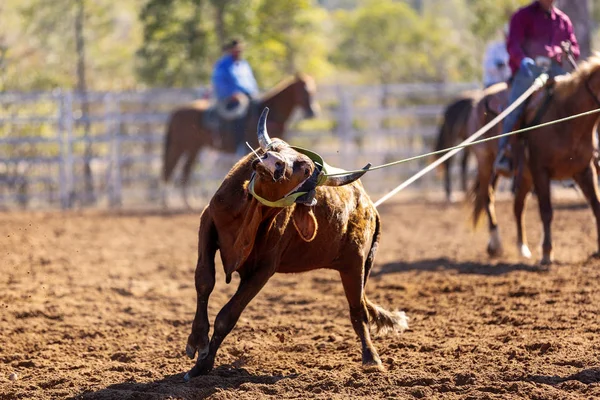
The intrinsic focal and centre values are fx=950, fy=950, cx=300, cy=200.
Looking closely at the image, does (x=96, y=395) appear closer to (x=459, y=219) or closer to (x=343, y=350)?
(x=343, y=350)

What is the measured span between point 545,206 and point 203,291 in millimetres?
5052

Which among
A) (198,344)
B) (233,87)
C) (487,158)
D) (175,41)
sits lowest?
(198,344)

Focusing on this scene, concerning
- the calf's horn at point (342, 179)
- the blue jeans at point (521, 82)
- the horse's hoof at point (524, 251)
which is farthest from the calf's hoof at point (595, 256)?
the calf's horn at point (342, 179)

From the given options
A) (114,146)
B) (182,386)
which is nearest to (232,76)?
(114,146)

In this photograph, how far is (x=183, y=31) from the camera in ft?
68.5

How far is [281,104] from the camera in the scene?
52.3 feet

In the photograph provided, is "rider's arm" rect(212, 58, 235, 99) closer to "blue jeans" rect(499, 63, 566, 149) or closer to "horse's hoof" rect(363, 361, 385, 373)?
"blue jeans" rect(499, 63, 566, 149)

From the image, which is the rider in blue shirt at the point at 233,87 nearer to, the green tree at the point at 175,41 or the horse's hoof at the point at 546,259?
the green tree at the point at 175,41

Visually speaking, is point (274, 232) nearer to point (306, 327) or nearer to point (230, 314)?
point (230, 314)

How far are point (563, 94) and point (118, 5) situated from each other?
776 inches

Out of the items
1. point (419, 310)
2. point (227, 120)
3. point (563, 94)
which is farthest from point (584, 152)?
point (227, 120)

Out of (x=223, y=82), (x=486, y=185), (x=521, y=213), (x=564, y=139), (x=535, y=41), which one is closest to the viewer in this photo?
(x=564, y=139)

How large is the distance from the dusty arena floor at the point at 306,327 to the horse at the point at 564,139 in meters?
0.68

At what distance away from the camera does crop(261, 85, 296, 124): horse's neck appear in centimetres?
1592
